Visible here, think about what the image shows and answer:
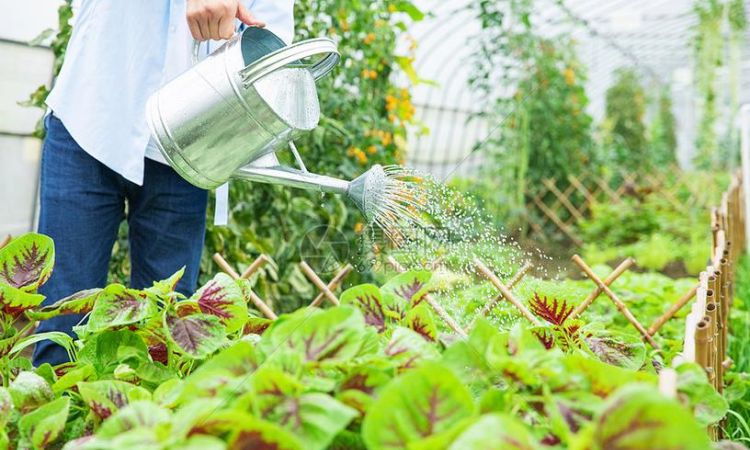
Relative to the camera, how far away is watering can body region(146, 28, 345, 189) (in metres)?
1.04

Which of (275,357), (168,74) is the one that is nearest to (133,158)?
(168,74)

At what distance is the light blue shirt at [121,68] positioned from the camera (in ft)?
4.25

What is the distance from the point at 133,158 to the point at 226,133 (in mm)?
297

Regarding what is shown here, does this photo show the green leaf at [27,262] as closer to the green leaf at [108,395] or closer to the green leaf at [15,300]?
the green leaf at [15,300]

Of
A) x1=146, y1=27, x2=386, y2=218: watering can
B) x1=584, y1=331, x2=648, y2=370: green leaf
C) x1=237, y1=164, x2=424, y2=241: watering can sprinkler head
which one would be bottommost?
x1=584, y1=331, x2=648, y2=370: green leaf

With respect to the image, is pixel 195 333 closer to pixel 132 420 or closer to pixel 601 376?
pixel 132 420

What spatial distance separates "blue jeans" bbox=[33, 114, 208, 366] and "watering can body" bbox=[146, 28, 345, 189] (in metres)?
0.28

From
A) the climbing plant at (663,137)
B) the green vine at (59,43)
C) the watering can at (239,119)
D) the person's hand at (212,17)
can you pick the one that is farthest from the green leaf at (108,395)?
the climbing plant at (663,137)

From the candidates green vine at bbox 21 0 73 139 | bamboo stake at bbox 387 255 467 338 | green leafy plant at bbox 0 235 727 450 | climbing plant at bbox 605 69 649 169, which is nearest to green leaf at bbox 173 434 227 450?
green leafy plant at bbox 0 235 727 450

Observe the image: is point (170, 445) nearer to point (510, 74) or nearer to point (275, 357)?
point (275, 357)

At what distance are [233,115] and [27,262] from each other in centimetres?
34

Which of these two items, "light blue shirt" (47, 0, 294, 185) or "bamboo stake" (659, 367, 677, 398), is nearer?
"bamboo stake" (659, 367, 677, 398)

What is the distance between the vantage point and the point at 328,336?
605 mm

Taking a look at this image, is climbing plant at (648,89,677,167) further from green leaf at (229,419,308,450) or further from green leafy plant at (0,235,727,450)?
green leaf at (229,419,308,450)
